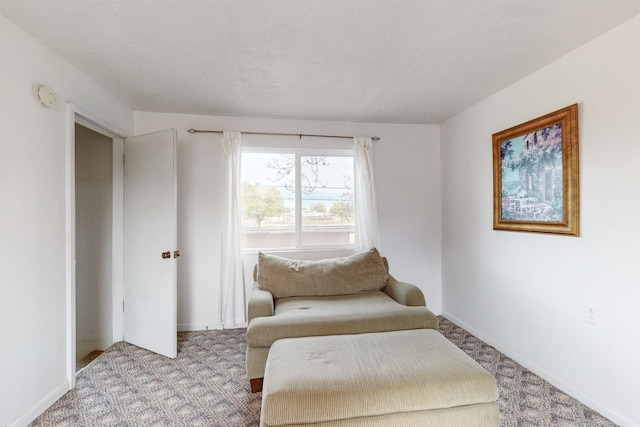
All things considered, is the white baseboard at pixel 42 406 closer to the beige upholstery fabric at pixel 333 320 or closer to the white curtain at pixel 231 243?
the beige upholstery fabric at pixel 333 320

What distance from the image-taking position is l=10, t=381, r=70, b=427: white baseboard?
5.91 feet

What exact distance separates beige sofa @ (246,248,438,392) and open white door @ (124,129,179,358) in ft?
2.66

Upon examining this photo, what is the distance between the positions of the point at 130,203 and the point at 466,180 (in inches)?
133

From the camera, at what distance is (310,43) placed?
1.98m

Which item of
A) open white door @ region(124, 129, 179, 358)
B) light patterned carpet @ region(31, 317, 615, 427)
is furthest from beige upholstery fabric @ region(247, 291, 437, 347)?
open white door @ region(124, 129, 179, 358)

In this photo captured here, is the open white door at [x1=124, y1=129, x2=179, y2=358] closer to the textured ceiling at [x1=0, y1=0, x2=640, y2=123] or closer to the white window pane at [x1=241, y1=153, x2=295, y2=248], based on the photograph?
the textured ceiling at [x1=0, y1=0, x2=640, y2=123]

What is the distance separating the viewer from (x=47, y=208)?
6.65ft

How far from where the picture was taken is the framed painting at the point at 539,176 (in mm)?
2109

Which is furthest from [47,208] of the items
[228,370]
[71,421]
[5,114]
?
[228,370]

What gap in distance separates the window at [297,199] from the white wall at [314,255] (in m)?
0.28

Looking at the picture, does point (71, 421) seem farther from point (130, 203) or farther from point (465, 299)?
point (465, 299)

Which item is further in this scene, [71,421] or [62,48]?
[62,48]

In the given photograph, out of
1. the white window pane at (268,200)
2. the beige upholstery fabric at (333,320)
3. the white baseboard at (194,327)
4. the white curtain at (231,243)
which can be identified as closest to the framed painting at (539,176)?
the beige upholstery fabric at (333,320)

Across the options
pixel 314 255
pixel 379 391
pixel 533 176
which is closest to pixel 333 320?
pixel 379 391
